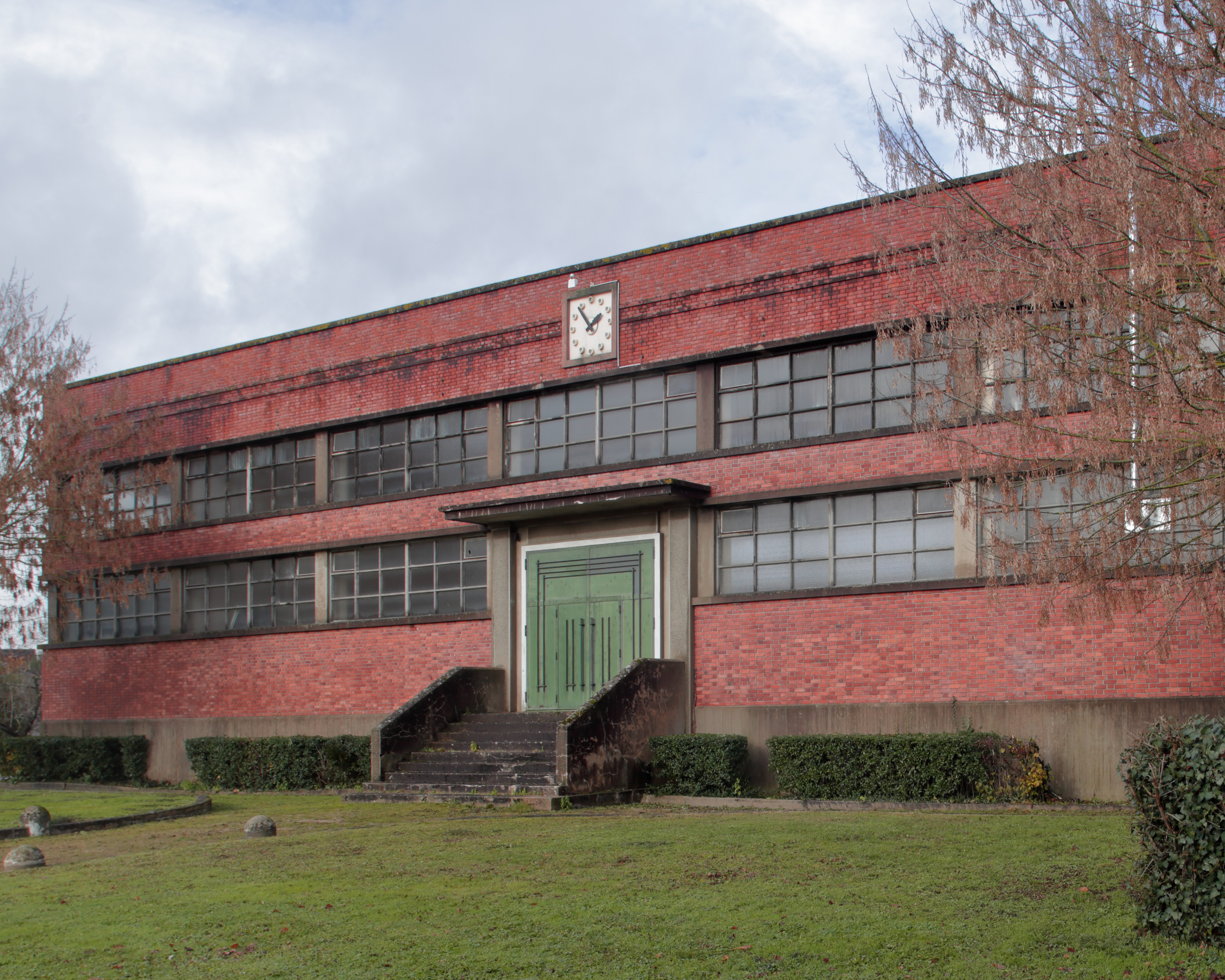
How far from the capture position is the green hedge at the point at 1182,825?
688cm

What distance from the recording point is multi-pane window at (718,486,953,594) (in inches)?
655

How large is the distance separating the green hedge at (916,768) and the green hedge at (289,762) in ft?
25.5

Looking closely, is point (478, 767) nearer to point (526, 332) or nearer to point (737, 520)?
point (737, 520)

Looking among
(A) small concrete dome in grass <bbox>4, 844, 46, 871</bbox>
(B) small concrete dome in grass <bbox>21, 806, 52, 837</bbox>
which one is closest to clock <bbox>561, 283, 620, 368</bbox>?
(B) small concrete dome in grass <bbox>21, 806, 52, 837</bbox>

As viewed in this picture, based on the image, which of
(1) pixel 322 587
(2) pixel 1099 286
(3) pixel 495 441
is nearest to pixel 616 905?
(2) pixel 1099 286

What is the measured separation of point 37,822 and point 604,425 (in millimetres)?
9770

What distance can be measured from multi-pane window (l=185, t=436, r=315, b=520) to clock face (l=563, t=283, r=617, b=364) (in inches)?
Result: 249

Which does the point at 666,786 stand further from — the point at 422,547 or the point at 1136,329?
the point at 1136,329

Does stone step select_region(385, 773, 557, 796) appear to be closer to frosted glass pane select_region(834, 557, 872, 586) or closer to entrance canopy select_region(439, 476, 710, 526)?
entrance canopy select_region(439, 476, 710, 526)

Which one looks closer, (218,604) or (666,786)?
(666,786)

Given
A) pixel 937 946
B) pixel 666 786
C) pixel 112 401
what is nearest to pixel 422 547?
pixel 666 786

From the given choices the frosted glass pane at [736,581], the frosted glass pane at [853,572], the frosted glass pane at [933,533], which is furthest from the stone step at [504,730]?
the frosted glass pane at [933,533]

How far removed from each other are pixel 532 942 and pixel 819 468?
11.0 m

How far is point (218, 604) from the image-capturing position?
982 inches
